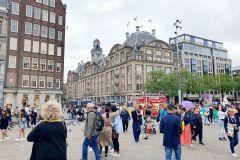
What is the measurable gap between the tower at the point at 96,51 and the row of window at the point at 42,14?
4718 cm

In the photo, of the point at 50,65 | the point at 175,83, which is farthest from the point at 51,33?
the point at 175,83

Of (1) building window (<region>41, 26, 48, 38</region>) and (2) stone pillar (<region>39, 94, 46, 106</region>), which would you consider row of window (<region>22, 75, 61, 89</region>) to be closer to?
(2) stone pillar (<region>39, 94, 46, 106</region>)

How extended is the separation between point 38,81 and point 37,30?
916 centimetres

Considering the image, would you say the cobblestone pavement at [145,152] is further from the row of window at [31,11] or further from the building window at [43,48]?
the row of window at [31,11]

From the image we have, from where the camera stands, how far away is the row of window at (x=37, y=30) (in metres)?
40.7

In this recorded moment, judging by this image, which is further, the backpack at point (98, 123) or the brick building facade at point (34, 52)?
the brick building facade at point (34, 52)

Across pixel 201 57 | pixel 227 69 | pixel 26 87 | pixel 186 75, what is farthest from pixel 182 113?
pixel 227 69

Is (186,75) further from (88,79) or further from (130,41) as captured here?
(88,79)

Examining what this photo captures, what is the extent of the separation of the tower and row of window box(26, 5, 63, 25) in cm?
4718

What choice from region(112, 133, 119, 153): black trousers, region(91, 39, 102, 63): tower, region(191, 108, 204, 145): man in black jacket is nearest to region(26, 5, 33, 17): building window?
region(191, 108, 204, 145): man in black jacket

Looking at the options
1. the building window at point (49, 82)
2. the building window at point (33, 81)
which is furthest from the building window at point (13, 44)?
the building window at point (49, 82)

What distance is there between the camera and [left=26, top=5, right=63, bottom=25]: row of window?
42.3 m

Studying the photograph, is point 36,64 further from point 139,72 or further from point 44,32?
point 139,72

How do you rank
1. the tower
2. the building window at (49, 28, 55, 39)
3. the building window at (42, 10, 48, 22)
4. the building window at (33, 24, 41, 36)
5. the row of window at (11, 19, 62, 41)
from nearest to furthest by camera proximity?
the row of window at (11, 19, 62, 41), the building window at (33, 24, 41, 36), the building window at (42, 10, 48, 22), the building window at (49, 28, 55, 39), the tower
